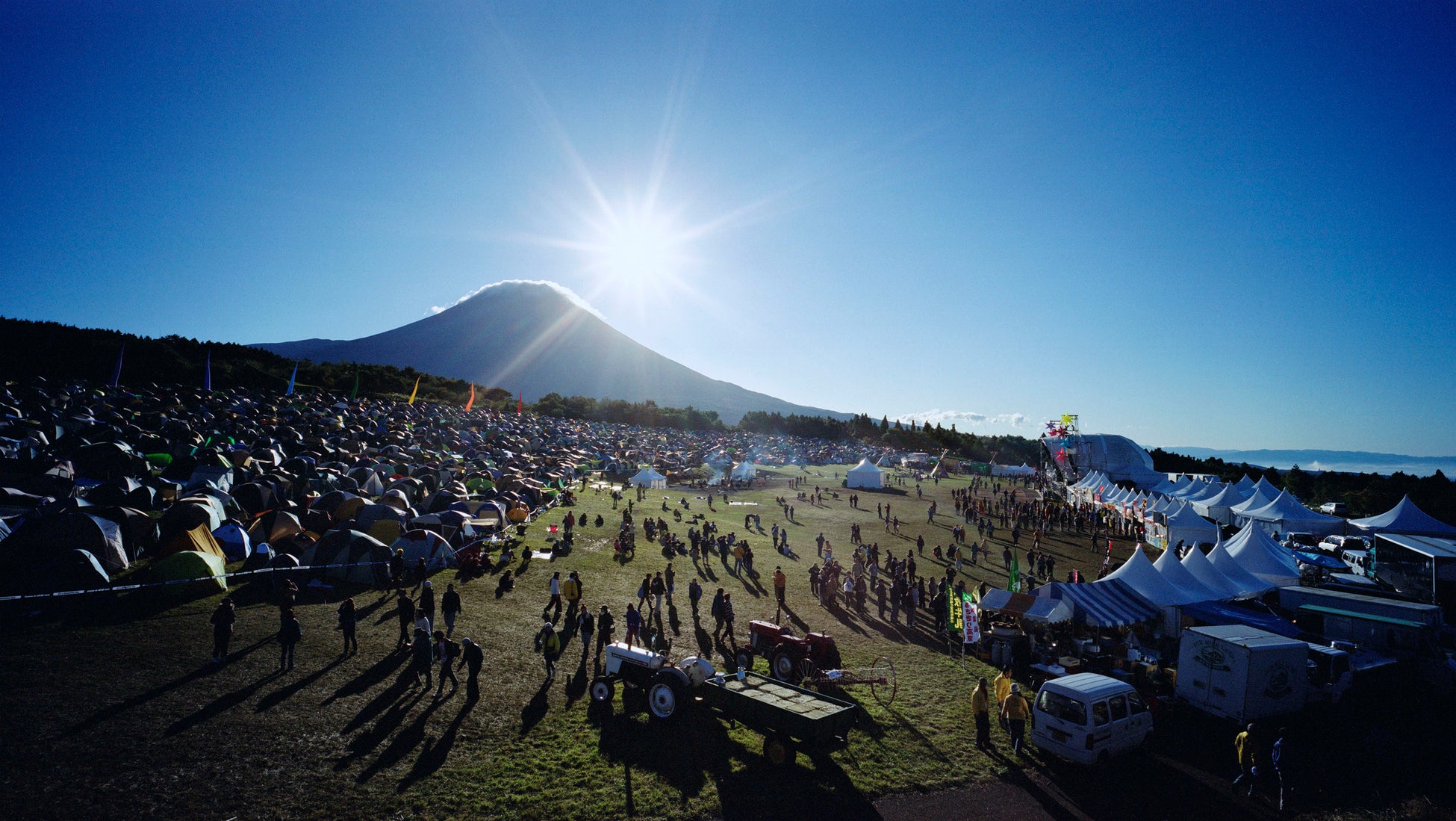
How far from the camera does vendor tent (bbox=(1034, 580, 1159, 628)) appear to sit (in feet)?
46.0

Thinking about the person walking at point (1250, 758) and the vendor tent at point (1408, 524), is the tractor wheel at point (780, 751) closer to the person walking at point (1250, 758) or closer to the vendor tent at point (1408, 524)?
the person walking at point (1250, 758)

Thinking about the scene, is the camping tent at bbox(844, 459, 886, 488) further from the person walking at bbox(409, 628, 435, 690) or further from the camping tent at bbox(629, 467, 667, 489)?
the person walking at bbox(409, 628, 435, 690)

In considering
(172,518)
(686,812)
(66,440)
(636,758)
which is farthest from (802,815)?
(66,440)

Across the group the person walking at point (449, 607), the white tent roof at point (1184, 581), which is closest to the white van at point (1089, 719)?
the white tent roof at point (1184, 581)

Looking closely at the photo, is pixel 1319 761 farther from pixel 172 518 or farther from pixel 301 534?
pixel 172 518

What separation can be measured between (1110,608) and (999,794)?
8016 millimetres

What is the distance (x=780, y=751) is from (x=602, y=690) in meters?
3.42

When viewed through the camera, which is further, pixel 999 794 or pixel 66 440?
pixel 66 440

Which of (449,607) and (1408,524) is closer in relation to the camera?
(449,607)

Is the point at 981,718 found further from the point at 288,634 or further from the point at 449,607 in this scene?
the point at 288,634

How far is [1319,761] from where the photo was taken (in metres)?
9.77

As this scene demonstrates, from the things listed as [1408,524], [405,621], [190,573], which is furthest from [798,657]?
[1408,524]

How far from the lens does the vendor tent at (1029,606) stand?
46.3 feet

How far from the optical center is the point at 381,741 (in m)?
8.75
